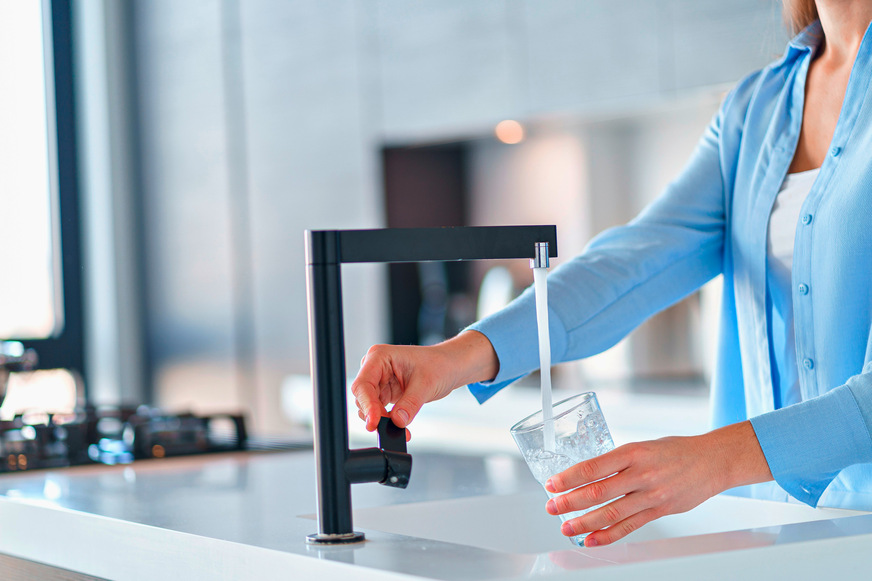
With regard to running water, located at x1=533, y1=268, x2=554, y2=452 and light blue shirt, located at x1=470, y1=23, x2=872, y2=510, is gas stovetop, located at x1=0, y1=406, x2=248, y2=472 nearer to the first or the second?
light blue shirt, located at x1=470, y1=23, x2=872, y2=510

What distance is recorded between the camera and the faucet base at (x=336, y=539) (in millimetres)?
768

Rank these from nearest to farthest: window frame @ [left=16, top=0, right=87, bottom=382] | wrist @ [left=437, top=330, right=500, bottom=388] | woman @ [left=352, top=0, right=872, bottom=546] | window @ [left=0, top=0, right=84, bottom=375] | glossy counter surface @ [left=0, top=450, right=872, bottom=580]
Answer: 1. glossy counter surface @ [left=0, top=450, right=872, bottom=580]
2. woman @ [left=352, top=0, right=872, bottom=546]
3. wrist @ [left=437, top=330, right=500, bottom=388]
4. window @ [left=0, top=0, right=84, bottom=375]
5. window frame @ [left=16, top=0, right=87, bottom=382]

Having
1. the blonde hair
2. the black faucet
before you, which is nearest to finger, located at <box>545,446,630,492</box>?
the black faucet

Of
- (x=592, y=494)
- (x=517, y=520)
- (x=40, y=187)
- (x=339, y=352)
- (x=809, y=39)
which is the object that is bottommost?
(x=517, y=520)

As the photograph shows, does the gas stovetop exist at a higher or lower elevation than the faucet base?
lower

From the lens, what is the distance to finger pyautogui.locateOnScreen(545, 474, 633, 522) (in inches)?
29.1

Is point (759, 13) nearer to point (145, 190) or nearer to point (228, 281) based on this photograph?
point (228, 281)

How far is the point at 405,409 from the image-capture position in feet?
2.75

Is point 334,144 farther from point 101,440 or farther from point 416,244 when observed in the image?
point 416,244

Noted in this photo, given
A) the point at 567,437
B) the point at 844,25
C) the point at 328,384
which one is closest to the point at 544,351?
the point at 567,437

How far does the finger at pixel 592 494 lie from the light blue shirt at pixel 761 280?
140 millimetres

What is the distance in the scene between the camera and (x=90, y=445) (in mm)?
1658

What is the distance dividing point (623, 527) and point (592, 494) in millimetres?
43

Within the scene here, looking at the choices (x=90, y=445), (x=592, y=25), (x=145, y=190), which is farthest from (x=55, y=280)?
(x=90, y=445)
